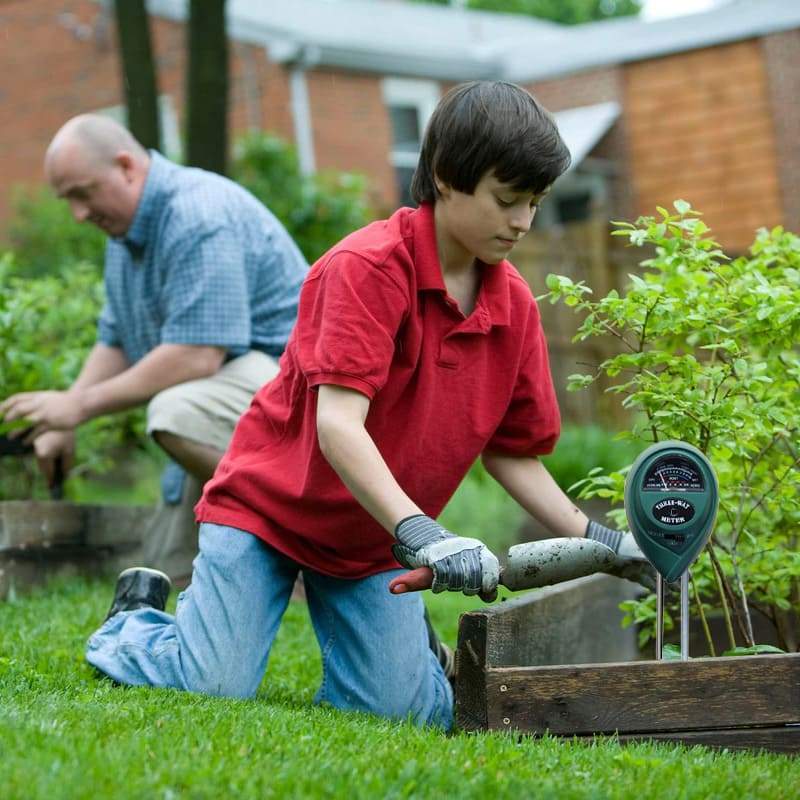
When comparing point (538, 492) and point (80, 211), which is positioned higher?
point (80, 211)

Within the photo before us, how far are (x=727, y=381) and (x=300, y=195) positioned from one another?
952 cm

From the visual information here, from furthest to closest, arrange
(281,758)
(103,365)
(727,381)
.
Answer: (103,365) < (727,381) < (281,758)

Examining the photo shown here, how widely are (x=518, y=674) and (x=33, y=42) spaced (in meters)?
18.2

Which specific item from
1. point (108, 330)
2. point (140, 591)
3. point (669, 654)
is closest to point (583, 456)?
point (108, 330)

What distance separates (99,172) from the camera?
17.2 feet

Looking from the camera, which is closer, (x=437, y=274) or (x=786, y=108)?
(x=437, y=274)

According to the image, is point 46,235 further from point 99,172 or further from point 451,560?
point 451,560

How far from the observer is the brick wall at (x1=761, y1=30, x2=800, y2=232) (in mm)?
17859

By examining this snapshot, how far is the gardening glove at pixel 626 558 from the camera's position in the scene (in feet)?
11.4

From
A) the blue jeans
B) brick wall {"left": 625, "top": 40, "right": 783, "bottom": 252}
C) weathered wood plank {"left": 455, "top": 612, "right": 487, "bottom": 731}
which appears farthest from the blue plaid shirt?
brick wall {"left": 625, "top": 40, "right": 783, "bottom": 252}

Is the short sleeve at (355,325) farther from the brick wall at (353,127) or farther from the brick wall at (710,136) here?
the brick wall at (710,136)

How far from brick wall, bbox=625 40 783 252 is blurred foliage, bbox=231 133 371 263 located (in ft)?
20.8

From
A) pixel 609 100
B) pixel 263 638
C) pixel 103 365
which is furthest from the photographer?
pixel 609 100

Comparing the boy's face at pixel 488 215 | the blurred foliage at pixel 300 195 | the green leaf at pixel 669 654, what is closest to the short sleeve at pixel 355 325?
the boy's face at pixel 488 215
